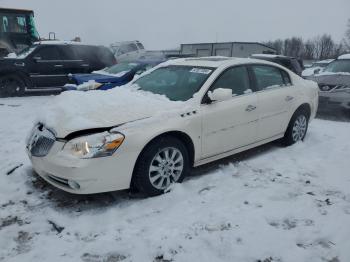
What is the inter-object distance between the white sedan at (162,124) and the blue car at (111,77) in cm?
358

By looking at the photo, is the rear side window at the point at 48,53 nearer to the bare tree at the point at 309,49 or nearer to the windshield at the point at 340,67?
the windshield at the point at 340,67

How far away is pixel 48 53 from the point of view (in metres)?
11.5

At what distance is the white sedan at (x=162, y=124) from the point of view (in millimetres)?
3633

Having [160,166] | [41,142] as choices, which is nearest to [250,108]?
[160,166]

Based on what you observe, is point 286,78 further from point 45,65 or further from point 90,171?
point 45,65

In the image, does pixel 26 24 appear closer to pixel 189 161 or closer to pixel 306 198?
pixel 189 161

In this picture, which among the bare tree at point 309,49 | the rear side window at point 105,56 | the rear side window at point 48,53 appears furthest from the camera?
the bare tree at point 309,49

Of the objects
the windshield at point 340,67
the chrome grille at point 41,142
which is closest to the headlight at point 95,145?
the chrome grille at point 41,142

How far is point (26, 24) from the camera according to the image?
1444 centimetres

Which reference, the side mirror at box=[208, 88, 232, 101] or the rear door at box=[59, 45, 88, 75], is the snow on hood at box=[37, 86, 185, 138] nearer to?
the side mirror at box=[208, 88, 232, 101]

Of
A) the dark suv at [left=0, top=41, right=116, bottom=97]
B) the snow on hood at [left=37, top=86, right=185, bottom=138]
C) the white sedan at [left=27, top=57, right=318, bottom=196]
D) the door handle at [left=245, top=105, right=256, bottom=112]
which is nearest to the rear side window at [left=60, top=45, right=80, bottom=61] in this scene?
the dark suv at [left=0, top=41, right=116, bottom=97]

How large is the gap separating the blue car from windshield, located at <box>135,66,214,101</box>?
3.32 meters

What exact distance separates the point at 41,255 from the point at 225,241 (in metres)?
1.64

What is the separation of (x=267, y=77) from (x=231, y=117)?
4.09ft
